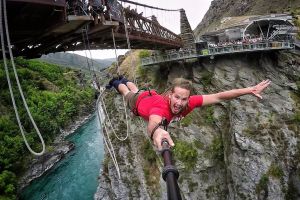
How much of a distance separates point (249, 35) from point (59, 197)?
23841 millimetres

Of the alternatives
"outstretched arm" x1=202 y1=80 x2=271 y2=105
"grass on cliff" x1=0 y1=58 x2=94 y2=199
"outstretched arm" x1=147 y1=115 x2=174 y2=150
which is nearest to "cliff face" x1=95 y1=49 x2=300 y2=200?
"grass on cliff" x1=0 y1=58 x2=94 y2=199

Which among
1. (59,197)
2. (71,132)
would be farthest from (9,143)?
(71,132)

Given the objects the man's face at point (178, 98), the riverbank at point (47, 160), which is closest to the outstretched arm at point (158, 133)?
the man's face at point (178, 98)

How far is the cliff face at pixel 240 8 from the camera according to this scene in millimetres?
62094

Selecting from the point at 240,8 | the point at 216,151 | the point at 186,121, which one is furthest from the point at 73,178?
the point at 240,8

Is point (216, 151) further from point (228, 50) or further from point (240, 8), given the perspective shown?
point (240, 8)

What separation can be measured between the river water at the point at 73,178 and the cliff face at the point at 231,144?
4617 millimetres

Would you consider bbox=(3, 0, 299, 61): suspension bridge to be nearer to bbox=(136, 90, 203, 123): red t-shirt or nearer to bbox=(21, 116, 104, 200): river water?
bbox=(136, 90, 203, 123): red t-shirt

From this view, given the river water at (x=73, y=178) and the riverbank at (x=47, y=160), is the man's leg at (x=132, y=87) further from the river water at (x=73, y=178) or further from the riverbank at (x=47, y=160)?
the riverbank at (x=47, y=160)

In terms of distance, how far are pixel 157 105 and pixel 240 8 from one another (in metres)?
85.4

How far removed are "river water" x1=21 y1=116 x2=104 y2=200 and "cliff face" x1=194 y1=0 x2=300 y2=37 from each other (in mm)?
37165

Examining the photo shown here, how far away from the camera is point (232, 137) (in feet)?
78.1

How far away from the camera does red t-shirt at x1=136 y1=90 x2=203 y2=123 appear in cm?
454

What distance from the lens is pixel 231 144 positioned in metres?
23.7
